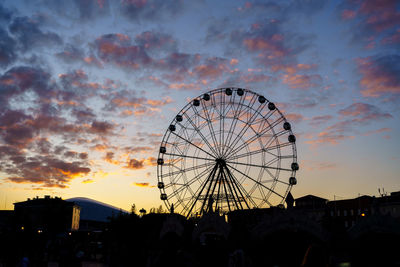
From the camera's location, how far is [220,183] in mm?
40719

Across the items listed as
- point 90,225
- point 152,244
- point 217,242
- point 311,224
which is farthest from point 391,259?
point 90,225

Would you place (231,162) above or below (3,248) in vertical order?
above

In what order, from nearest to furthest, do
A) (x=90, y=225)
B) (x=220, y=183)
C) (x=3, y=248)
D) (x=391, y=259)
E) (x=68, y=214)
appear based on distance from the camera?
1. (x=391, y=259)
2. (x=3, y=248)
3. (x=220, y=183)
4. (x=68, y=214)
5. (x=90, y=225)

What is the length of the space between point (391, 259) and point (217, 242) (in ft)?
39.2

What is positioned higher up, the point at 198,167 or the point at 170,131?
the point at 170,131

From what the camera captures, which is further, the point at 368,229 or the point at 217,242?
the point at 217,242

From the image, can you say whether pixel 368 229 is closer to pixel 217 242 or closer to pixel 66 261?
pixel 217 242

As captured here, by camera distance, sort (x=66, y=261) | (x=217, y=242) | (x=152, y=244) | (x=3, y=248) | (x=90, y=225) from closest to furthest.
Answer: (x=66, y=261) < (x=217, y=242) < (x=152, y=244) < (x=3, y=248) < (x=90, y=225)

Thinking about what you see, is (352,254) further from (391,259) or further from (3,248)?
(3,248)

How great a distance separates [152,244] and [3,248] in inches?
623

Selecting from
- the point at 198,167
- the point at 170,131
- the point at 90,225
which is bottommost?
the point at 90,225

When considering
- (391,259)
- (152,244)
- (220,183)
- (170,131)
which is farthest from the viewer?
(170,131)

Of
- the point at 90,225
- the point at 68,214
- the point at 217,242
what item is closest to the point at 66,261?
the point at 217,242

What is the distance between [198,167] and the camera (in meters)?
42.8
